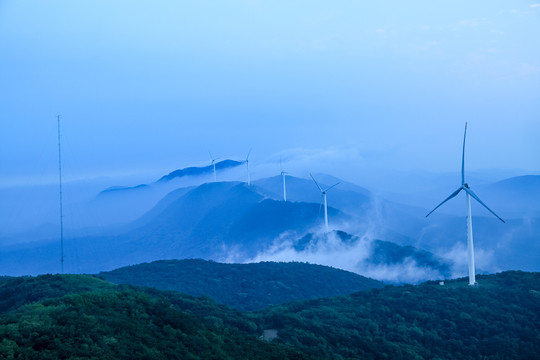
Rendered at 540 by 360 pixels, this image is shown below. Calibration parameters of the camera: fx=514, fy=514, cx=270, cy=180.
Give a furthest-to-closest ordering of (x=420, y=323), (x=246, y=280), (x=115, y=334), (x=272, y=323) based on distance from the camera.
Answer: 1. (x=246, y=280)
2. (x=420, y=323)
3. (x=272, y=323)
4. (x=115, y=334)

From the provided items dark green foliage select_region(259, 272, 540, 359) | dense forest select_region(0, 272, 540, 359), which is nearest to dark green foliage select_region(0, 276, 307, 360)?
dense forest select_region(0, 272, 540, 359)

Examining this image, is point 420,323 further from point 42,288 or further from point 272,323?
point 42,288

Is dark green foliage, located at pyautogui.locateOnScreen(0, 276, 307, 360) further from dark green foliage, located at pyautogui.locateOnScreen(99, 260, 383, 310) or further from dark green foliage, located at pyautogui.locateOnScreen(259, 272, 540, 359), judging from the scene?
dark green foliage, located at pyautogui.locateOnScreen(99, 260, 383, 310)

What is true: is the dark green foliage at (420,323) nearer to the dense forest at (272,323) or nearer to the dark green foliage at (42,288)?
the dense forest at (272,323)

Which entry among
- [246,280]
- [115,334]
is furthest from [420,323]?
[246,280]

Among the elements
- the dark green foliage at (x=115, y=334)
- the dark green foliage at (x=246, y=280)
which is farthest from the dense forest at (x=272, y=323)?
the dark green foliage at (x=246, y=280)

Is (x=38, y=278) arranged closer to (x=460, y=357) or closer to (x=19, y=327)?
(x=19, y=327)
